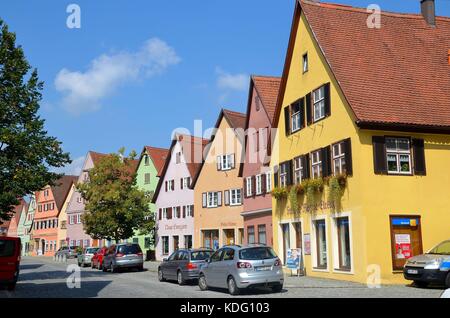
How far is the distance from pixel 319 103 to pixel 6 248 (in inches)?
581

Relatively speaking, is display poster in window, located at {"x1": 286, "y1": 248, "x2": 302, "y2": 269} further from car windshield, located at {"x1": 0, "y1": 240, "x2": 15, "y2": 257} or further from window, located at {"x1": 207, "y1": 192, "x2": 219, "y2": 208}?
window, located at {"x1": 207, "y1": 192, "x2": 219, "y2": 208}

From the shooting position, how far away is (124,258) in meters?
32.9

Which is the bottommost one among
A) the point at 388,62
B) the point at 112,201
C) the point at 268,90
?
the point at 112,201

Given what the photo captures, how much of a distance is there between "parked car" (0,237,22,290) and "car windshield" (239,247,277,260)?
364 inches

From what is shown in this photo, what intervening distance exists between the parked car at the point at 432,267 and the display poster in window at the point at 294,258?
7.22 m

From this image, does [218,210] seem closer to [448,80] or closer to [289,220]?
[289,220]

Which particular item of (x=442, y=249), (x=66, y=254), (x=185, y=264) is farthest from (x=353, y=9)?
(x=66, y=254)

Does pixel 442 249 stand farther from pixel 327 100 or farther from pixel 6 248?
pixel 6 248

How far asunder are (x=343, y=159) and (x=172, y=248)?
97.7 ft

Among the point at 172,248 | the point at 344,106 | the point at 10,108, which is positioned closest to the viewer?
the point at 344,106

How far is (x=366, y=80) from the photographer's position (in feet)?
75.6

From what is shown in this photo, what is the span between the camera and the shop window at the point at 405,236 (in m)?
20.8
